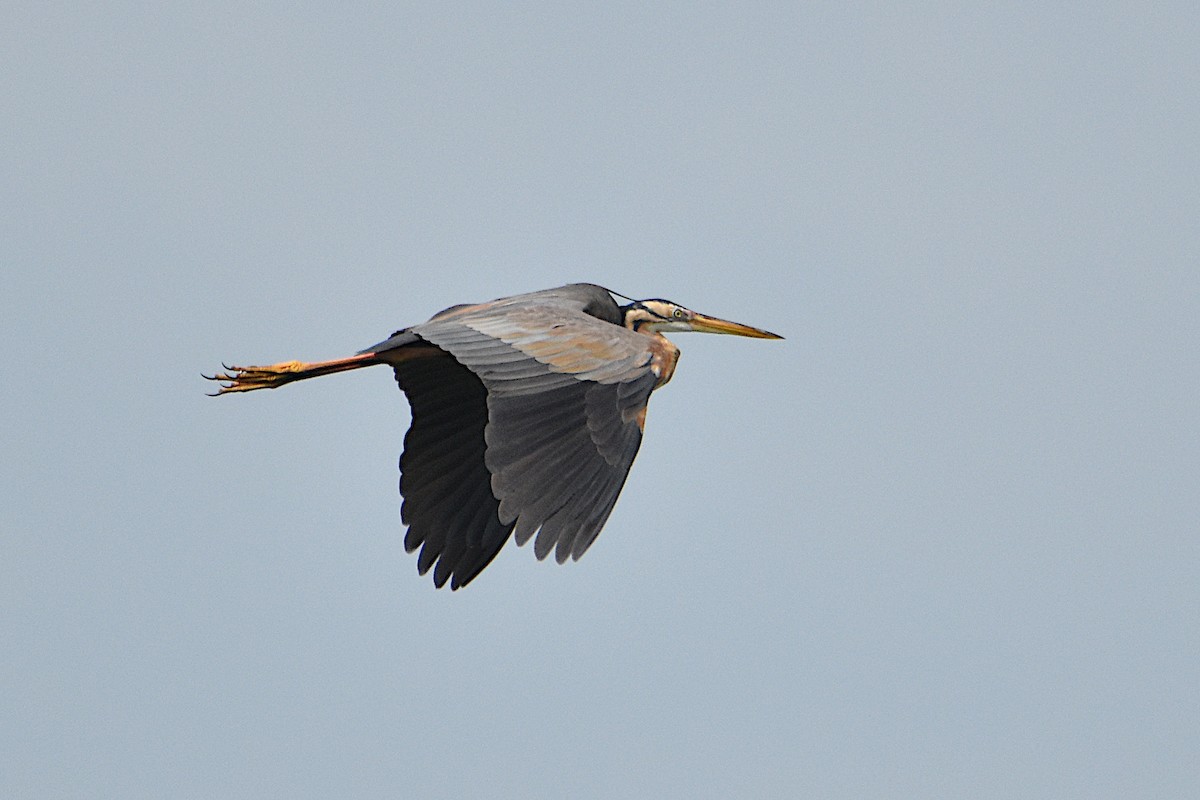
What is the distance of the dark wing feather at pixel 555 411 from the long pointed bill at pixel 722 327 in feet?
8.51

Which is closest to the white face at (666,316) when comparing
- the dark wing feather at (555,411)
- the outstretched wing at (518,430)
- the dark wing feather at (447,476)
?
the outstretched wing at (518,430)

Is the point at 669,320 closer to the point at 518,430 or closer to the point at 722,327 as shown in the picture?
the point at 722,327

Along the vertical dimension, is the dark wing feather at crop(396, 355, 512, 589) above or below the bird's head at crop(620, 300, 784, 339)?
below

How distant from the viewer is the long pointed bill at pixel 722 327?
13586 mm

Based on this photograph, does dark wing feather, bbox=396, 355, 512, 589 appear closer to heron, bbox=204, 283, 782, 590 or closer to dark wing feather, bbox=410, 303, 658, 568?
heron, bbox=204, 283, 782, 590

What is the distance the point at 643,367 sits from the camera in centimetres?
1045

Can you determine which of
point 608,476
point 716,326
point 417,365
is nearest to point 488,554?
point 417,365

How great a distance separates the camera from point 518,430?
9734 millimetres

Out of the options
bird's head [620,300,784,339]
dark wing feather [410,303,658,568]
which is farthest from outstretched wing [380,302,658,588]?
bird's head [620,300,784,339]

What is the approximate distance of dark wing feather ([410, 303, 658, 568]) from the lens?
9.53 meters

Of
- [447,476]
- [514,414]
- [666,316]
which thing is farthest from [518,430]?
[666,316]

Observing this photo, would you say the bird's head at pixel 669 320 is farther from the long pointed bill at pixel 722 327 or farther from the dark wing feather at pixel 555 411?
the dark wing feather at pixel 555 411

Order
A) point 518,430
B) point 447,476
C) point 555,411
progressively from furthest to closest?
1. point 447,476
2. point 555,411
3. point 518,430

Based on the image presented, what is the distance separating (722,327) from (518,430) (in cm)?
426
